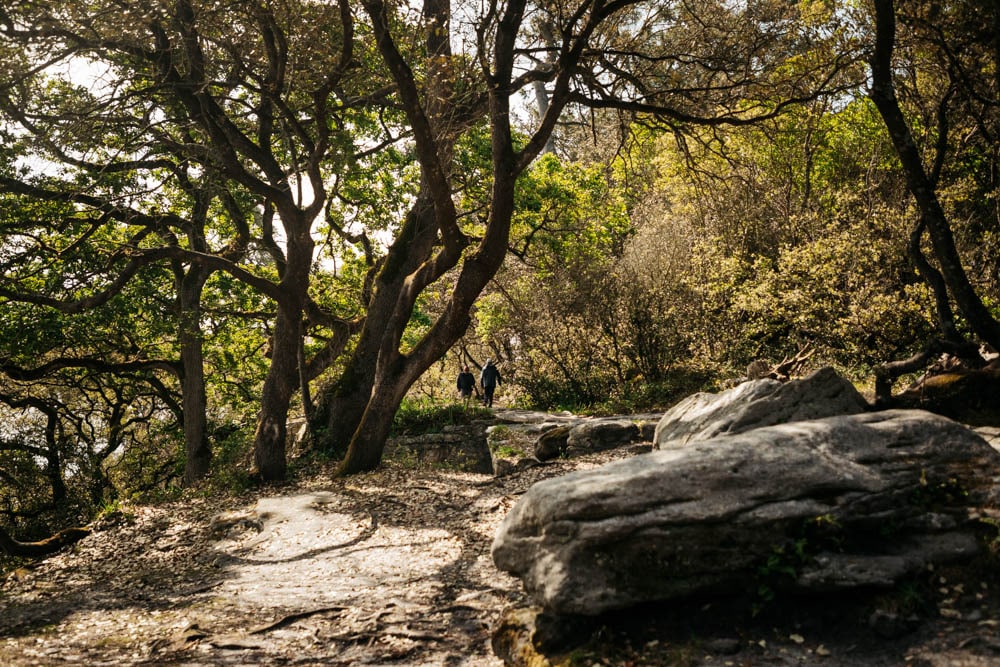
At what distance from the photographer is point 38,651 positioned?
21.0 ft

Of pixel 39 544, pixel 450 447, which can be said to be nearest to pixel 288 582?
pixel 39 544

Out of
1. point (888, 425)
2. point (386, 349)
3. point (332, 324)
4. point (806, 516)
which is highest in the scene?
point (332, 324)

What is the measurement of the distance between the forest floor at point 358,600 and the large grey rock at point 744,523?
0.97 ft

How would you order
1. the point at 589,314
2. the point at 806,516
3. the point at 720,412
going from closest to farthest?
the point at 806,516 < the point at 720,412 < the point at 589,314

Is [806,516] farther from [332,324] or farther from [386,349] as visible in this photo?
[332,324]

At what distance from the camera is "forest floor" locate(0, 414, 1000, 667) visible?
4.39 meters

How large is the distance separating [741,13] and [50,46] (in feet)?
36.0

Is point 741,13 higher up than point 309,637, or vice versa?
point 741,13

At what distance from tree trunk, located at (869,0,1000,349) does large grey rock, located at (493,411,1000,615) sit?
11.1 feet

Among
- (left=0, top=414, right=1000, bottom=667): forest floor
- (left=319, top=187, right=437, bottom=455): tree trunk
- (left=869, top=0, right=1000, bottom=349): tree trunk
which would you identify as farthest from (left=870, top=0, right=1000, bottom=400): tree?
(left=319, top=187, right=437, bottom=455): tree trunk

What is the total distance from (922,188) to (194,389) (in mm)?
14404

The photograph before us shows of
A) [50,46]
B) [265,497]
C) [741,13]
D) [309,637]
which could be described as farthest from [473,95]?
[309,637]

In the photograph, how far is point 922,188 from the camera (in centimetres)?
800

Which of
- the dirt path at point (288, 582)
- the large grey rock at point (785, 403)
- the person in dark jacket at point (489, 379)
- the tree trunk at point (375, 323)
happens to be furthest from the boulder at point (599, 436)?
the person in dark jacket at point (489, 379)
